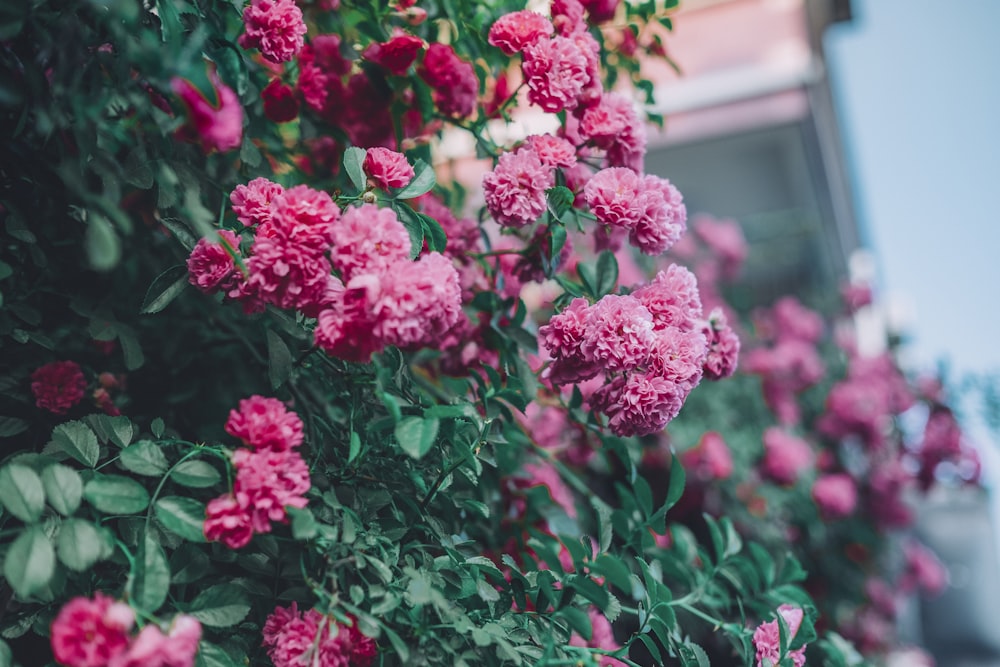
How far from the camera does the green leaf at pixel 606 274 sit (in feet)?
3.25

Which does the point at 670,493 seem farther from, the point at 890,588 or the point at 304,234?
the point at 890,588

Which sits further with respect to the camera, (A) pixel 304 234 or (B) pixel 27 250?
(B) pixel 27 250

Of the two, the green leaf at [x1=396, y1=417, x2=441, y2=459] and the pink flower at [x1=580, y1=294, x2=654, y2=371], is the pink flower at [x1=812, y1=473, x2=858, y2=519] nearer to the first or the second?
the pink flower at [x1=580, y1=294, x2=654, y2=371]

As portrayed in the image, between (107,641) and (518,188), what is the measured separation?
2.22 ft

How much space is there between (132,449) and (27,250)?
0.36 meters

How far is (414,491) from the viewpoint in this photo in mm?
886

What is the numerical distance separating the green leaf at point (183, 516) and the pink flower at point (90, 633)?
0.35ft

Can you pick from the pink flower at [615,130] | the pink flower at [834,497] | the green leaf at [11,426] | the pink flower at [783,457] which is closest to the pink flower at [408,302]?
the pink flower at [615,130]

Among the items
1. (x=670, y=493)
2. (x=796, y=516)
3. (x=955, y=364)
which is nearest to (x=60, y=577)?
(x=670, y=493)

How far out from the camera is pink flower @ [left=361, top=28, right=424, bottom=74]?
0.96 metres

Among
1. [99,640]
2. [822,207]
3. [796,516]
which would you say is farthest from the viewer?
[822,207]

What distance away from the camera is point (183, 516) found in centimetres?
70

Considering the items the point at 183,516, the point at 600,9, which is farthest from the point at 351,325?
the point at 600,9

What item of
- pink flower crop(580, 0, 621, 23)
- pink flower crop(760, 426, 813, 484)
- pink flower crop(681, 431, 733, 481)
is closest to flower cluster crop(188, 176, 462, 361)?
pink flower crop(580, 0, 621, 23)
